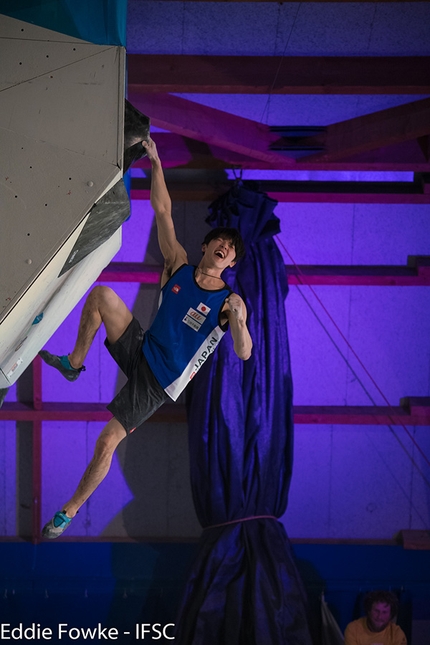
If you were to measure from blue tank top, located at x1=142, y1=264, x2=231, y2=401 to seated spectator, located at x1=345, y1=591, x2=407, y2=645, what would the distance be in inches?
109

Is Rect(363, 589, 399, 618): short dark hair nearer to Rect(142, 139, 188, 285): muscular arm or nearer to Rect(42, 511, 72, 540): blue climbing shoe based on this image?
Rect(42, 511, 72, 540): blue climbing shoe

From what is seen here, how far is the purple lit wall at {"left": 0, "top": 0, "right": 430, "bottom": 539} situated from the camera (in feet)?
20.9

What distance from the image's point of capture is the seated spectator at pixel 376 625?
17.9 feet

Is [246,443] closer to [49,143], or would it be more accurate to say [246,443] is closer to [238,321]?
[238,321]

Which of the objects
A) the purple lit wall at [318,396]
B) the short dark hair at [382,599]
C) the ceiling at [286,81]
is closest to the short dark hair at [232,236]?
the ceiling at [286,81]

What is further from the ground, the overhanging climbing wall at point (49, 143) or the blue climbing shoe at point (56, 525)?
the overhanging climbing wall at point (49, 143)

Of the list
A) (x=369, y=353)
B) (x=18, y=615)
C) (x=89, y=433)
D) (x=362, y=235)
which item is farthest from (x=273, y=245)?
(x=18, y=615)

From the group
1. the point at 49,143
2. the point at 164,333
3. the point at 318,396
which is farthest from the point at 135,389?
the point at 318,396

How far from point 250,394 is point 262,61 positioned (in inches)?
91.0

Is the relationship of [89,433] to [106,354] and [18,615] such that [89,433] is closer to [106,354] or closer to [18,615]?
[106,354]

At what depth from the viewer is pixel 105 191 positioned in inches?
110

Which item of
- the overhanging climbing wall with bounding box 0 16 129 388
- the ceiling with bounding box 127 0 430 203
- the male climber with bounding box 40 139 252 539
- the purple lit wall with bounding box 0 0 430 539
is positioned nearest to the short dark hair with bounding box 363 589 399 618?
the purple lit wall with bounding box 0 0 430 539

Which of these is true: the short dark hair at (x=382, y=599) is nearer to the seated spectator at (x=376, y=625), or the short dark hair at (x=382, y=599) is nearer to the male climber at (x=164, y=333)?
the seated spectator at (x=376, y=625)

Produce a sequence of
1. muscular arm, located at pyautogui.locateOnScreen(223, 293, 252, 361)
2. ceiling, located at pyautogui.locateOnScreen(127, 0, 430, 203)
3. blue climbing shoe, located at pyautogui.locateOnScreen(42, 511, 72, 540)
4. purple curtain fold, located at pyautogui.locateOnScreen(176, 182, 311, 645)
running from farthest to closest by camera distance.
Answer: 1. purple curtain fold, located at pyautogui.locateOnScreen(176, 182, 311, 645)
2. ceiling, located at pyautogui.locateOnScreen(127, 0, 430, 203)
3. blue climbing shoe, located at pyautogui.locateOnScreen(42, 511, 72, 540)
4. muscular arm, located at pyautogui.locateOnScreen(223, 293, 252, 361)
